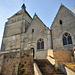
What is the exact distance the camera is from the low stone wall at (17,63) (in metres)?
10.1

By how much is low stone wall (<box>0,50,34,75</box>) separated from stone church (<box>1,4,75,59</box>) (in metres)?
4.61

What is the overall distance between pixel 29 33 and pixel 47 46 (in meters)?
5.46

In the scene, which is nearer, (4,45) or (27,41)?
(27,41)

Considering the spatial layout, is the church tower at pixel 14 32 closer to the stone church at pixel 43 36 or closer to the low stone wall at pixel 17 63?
the stone church at pixel 43 36

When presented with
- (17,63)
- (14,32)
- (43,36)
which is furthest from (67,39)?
(14,32)

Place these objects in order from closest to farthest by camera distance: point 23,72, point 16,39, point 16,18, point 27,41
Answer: point 23,72
point 27,41
point 16,39
point 16,18

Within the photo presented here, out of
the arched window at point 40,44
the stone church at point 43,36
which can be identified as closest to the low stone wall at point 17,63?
the stone church at point 43,36

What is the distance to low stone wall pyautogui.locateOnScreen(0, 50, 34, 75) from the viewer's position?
10.1m

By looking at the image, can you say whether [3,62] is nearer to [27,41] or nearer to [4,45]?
[27,41]

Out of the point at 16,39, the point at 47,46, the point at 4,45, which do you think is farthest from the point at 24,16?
the point at 47,46

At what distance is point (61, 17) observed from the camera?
52.7 feet

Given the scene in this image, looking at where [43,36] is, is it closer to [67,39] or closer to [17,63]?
[67,39]

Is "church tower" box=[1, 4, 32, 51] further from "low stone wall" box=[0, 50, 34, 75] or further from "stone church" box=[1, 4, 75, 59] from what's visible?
"low stone wall" box=[0, 50, 34, 75]

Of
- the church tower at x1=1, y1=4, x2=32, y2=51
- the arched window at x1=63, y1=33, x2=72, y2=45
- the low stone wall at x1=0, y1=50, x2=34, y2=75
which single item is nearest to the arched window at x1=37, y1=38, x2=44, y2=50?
the church tower at x1=1, y1=4, x2=32, y2=51
